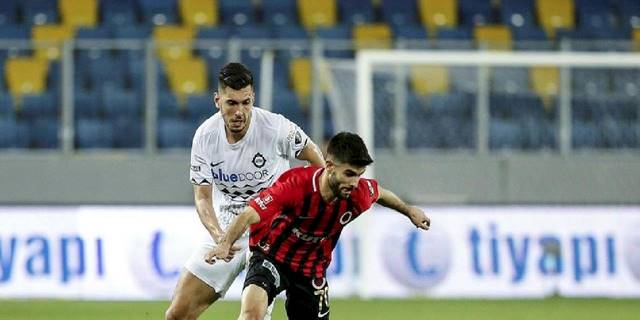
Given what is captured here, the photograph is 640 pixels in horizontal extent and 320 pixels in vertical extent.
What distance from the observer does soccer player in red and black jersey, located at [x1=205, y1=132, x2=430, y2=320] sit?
267 inches

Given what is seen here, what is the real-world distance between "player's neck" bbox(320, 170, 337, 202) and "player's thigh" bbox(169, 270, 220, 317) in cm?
97

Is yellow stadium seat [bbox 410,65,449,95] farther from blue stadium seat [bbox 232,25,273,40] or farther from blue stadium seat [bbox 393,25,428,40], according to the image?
blue stadium seat [bbox 232,25,273,40]

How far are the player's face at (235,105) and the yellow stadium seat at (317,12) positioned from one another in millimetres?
10569

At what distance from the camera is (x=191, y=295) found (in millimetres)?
7484

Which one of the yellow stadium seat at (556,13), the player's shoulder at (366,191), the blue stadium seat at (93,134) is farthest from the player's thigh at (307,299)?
the yellow stadium seat at (556,13)

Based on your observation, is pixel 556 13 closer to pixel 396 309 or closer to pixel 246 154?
pixel 396 309

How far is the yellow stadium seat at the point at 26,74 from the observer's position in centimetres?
1489

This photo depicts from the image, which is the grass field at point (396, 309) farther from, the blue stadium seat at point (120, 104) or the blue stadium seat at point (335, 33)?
the blue stadium seat at point (335, 33)

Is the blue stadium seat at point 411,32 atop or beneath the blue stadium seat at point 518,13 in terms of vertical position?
beneath


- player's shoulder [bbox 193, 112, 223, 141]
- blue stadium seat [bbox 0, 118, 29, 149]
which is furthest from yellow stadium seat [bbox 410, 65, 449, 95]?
player's shoulder [bbox 193, 112, 223, 141]

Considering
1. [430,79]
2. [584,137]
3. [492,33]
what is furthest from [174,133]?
[492,33]

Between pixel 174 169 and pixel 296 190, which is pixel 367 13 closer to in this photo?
pixel 174 169

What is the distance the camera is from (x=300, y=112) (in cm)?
1531

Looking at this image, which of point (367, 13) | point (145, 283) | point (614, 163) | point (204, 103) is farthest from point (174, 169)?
point (614, 163)
